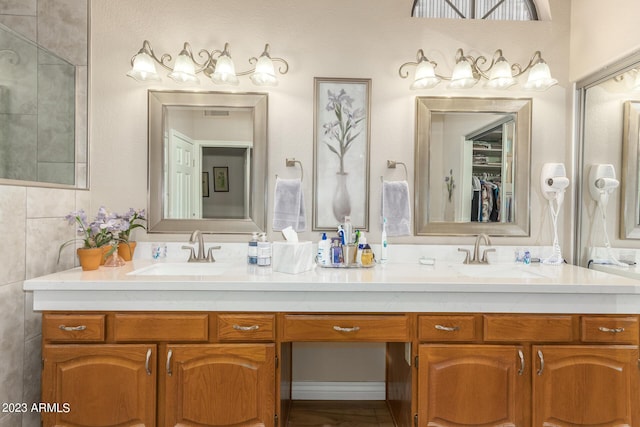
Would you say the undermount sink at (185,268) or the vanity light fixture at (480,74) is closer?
the undermount sink at (185,268)

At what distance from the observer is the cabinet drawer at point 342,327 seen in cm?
157

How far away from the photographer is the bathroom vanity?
1527 mm

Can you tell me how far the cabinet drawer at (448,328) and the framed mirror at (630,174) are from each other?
1022 mm

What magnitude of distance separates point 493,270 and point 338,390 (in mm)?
1127

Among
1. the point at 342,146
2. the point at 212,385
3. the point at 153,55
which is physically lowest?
the point at 212,385

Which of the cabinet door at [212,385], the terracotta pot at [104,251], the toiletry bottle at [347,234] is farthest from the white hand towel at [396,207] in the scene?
the terracotta pot at [104,251]

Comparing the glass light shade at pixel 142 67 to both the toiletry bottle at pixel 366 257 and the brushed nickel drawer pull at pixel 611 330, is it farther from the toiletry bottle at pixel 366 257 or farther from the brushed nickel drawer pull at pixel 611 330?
the brushed nickel drawer pull at pixel 611 330

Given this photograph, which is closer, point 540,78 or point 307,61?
point 540,78

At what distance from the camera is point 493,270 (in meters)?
2.03

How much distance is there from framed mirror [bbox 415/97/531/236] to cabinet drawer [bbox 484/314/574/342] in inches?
27.7

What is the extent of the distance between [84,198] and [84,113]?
0.48m

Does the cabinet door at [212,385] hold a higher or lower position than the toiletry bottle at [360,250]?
lower

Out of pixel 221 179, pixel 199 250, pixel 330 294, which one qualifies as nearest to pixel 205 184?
pixel 221 179

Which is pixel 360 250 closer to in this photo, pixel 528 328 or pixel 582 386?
pixel 528 328
